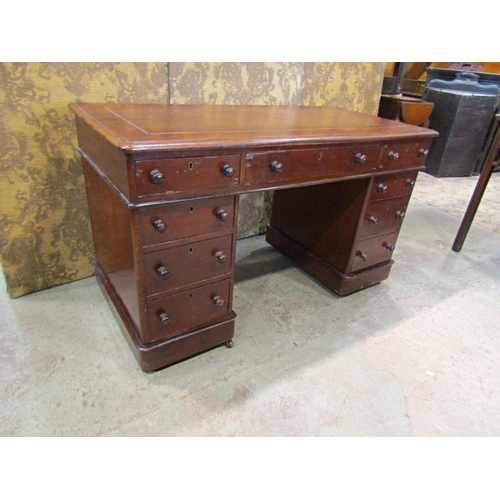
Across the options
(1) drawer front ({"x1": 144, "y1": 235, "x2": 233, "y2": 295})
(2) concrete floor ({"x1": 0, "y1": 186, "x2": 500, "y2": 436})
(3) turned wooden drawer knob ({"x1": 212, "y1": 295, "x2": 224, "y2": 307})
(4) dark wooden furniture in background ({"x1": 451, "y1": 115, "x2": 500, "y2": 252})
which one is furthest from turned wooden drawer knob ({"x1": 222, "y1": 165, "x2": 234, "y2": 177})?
(4) dark wooden furniture in background ({"x1": 451, "y1": 115, "x2": 500, "y2": 252})

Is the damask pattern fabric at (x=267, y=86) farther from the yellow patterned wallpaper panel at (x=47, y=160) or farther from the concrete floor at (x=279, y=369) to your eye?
the concrete floor at (x=279, y=369)

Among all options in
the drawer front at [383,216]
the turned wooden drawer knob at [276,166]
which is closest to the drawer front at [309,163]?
the turned wooden drawer knob at [276,166]

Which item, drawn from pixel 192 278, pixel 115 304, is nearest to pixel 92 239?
pixel 115 304

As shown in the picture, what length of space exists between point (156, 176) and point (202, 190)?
154 mm

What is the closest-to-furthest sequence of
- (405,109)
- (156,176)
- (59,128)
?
(156,176) < (59,128) < (405,109)

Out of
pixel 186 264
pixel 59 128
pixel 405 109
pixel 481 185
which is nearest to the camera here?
pixel 186 264

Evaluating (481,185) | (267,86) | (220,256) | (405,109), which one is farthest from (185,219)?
(405,109)

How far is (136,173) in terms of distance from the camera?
3.22ft

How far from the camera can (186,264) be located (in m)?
1.22

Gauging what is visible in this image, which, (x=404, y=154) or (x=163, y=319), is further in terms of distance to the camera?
(x=404, y=154)

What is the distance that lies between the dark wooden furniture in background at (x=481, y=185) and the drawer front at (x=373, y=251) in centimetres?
77

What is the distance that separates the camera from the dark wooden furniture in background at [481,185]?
214cm

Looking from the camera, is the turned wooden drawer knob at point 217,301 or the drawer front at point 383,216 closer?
the turned wooden drawer knob at point 217,301

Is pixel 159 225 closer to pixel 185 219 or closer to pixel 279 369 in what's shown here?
pixel 185 219
